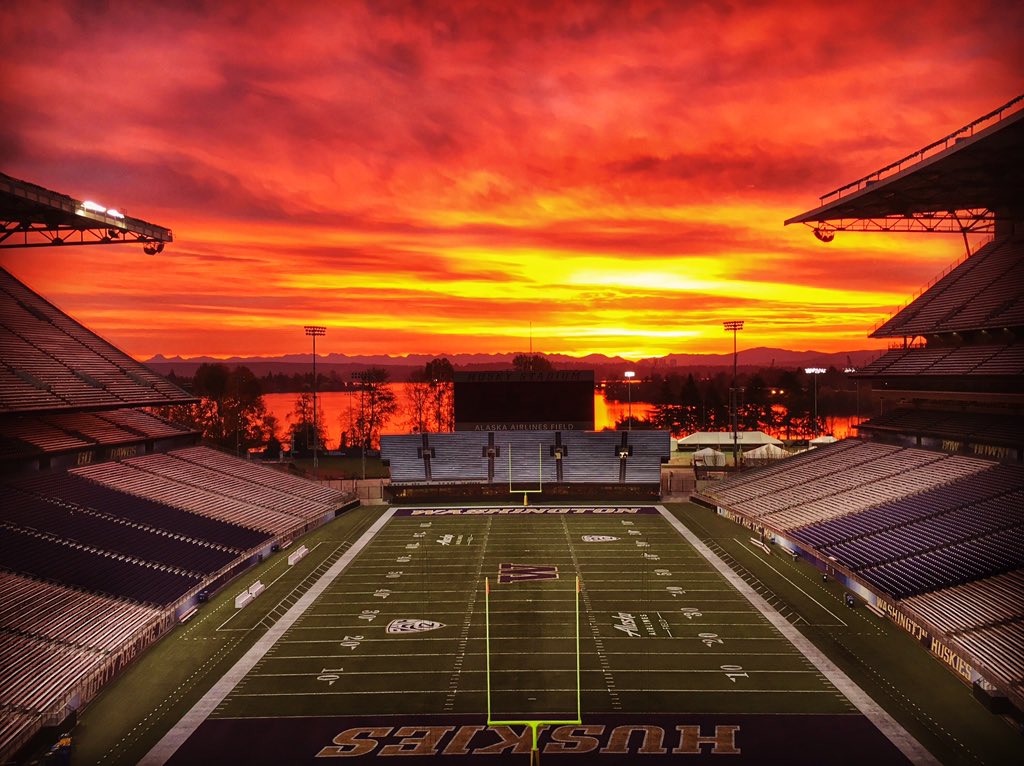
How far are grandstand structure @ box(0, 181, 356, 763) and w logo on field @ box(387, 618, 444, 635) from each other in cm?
624

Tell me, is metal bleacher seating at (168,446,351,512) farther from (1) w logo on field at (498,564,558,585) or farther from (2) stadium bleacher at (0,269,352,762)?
(1) w logo on field at (498,564,558,585)

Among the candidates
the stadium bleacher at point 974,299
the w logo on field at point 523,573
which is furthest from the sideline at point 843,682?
the stadium bleacher at point 974,299

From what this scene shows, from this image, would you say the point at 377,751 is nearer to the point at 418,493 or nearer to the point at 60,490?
the point at 60,490

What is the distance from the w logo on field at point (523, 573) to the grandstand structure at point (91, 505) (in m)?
9.41

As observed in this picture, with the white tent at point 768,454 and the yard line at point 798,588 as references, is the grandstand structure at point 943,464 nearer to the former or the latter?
the yard line at point 798,588

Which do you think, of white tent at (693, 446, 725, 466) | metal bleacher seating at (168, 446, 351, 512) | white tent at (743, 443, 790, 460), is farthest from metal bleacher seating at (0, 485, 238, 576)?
white tent at (743, 443, 790, 460)

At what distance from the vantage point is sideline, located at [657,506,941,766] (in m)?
11.5

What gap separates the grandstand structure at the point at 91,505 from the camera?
14508 millimetres

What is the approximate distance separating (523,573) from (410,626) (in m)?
5.55

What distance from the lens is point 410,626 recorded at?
17500 millimetres

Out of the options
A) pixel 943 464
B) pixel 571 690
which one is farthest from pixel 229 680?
pixel 943 464

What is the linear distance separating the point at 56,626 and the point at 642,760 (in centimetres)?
1398

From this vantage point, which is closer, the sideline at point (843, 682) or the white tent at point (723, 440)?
the sideline at point (843, 682)

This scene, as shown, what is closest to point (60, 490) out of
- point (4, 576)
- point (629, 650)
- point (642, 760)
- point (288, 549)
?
point (4, 576)
